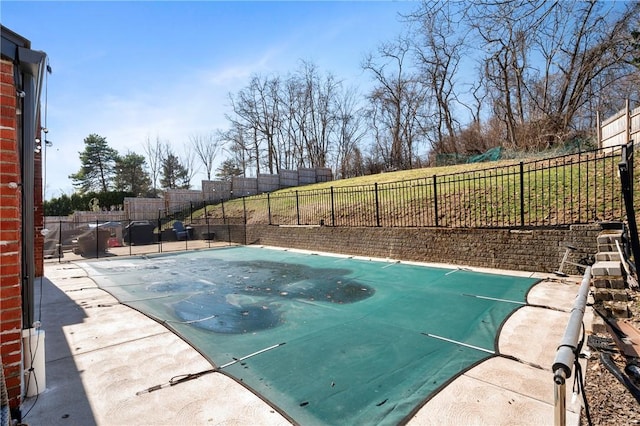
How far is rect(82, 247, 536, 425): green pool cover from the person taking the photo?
2.57 m

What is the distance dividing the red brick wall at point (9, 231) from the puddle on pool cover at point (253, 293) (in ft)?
6.99

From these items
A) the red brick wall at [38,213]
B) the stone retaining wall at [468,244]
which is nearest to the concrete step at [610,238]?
the stone retaining wall at [468,244]

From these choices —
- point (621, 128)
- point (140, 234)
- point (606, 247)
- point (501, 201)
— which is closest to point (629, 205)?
point (606, 247)

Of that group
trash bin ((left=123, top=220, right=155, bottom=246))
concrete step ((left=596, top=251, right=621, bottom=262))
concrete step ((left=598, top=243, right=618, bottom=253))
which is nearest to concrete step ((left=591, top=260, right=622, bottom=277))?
concrete step ((left=596, top=251, right=621, bottom=262))

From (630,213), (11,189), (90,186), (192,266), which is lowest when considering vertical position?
(192,266)

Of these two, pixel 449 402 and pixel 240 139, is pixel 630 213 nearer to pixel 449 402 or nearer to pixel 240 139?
pixel 449 402

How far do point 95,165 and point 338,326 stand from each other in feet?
146

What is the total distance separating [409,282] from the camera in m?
6.32

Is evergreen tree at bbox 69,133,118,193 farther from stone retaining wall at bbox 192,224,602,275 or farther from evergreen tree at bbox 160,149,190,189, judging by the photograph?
stone retaining wall at bbox 192,224,602,275

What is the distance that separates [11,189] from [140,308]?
3441 mm

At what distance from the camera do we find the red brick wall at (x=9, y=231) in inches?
83.7

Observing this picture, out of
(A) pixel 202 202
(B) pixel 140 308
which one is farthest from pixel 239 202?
(B) pixel 140 308

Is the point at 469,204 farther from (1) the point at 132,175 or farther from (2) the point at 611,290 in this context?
(1) the point at 132,175

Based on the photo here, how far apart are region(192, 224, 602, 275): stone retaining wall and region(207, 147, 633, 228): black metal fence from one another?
1.36 feet
